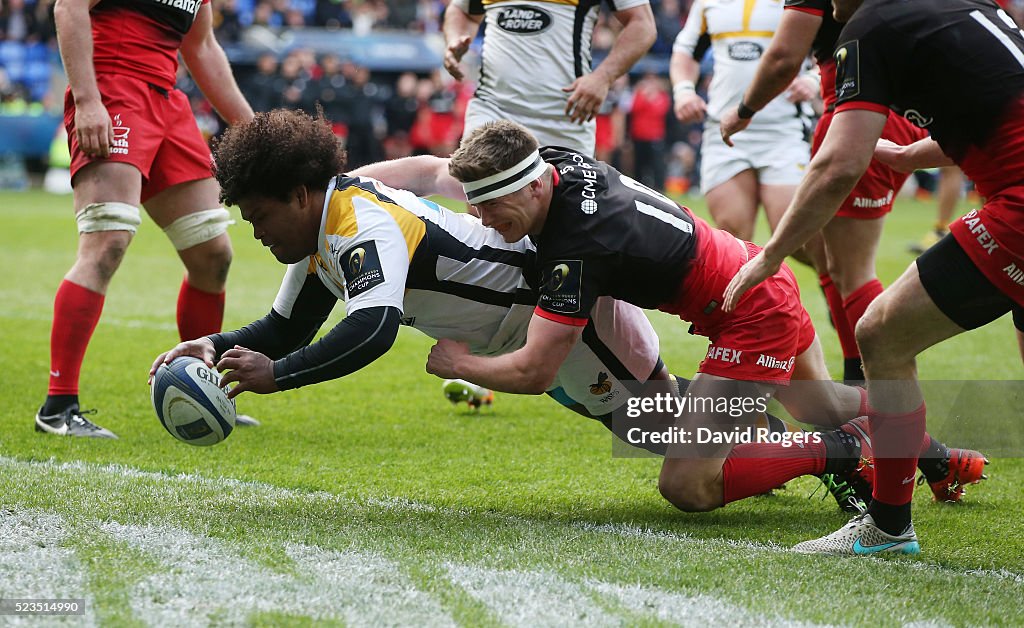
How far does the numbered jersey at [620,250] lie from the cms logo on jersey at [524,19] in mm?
2350

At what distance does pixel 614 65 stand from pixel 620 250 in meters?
2.58

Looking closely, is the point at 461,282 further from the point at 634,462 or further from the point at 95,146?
the point at 95,146

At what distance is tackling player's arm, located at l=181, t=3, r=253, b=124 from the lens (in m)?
5.98

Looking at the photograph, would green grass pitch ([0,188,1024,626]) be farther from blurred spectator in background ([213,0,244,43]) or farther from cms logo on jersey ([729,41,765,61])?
blurred spectator in background ([213,0,244,43])

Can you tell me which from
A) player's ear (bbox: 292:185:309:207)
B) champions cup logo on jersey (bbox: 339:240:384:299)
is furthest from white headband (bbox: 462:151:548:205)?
player's ear (bbox: 292:185:309:207)

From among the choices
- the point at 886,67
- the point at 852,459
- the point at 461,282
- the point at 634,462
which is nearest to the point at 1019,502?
the point at 852,459

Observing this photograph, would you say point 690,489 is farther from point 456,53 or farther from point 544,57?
point 456,53

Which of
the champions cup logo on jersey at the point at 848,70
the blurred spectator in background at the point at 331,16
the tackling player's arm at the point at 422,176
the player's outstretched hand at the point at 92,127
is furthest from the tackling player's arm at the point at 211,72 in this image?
the blurred spectator in background at the point at 331,16

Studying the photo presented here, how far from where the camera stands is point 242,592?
306 cm

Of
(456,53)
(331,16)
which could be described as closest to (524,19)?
(456,53)

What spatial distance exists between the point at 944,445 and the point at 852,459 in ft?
1.43

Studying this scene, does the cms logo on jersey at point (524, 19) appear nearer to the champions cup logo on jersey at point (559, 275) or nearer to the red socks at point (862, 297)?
the red socks at point (862, 297)

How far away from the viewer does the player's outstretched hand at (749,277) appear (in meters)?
3.67

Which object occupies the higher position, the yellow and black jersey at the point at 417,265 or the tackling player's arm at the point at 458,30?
the tackling player's arm at the point at 458,30
